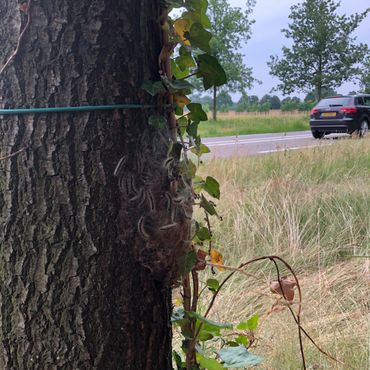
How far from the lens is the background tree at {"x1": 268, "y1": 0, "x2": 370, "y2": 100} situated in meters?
23.8

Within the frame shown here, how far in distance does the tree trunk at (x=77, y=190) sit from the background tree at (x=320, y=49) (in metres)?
23.9

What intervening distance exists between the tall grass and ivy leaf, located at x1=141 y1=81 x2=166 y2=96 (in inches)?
26.7

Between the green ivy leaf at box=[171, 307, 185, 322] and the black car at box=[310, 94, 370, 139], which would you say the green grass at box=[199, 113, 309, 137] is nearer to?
the black car at box=[310, 94, 370, 139]

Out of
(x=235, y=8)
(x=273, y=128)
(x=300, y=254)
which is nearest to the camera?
(x=300, y=254)

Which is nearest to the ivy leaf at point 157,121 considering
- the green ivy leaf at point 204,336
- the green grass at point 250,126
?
the green ivy leaf at point 204,336

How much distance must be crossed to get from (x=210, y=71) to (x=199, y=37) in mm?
72

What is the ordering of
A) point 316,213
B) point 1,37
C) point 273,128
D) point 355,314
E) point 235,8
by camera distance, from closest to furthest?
point 1,37 → point 355,314 → point 316,213 → point 273,128 → point 235,8

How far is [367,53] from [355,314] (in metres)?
24.2

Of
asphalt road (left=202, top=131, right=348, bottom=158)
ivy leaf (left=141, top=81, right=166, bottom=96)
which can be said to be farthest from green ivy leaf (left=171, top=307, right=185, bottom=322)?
asphalt road (left=202, top=131, right=348, bottom=158)

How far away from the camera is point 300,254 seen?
3.37m

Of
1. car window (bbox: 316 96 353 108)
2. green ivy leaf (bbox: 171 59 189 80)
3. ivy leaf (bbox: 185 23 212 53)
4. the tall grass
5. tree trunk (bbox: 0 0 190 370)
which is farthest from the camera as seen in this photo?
car window (bbox: 316 96 353 108)

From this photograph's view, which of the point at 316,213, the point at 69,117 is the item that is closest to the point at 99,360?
the point at 69,117

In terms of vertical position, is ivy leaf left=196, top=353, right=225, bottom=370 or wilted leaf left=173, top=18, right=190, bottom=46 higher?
wilted leaf left=173, top=18, right=190, bottom=46

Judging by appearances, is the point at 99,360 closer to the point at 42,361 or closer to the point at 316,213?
the point at 42,361
